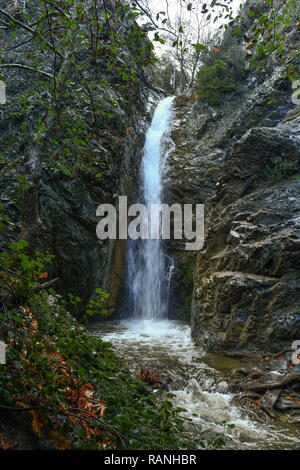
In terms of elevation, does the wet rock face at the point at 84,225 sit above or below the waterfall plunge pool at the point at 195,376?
above

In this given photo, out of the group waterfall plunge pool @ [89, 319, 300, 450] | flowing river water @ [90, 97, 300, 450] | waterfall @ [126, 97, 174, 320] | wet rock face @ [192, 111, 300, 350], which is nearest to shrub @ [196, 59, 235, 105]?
flowing river water @ [90, 97, 300, 450]

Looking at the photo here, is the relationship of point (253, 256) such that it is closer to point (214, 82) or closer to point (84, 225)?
point (84, 225)

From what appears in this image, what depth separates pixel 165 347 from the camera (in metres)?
7.70

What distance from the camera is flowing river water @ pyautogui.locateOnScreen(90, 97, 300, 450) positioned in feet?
12.5

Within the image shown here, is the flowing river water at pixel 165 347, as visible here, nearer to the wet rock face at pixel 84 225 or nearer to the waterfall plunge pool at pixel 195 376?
the waterfall plunge pool at pixel 195 376

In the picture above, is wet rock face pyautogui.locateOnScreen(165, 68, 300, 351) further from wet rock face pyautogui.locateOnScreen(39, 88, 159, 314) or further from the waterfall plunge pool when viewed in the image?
wet rock face pyautogui.locateOnScreen(39, 88, 159, 314)

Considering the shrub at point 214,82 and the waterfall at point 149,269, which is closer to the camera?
the waterfall at point 149,269

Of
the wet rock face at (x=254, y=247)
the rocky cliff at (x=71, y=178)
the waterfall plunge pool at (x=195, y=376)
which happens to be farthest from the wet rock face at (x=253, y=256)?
the rocky cliff at (x=71, y=178)

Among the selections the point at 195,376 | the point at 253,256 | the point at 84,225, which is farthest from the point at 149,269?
the point at 195,376

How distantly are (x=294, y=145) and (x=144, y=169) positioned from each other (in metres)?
7.52

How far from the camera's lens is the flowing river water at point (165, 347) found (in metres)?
3.82

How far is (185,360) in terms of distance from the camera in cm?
656
